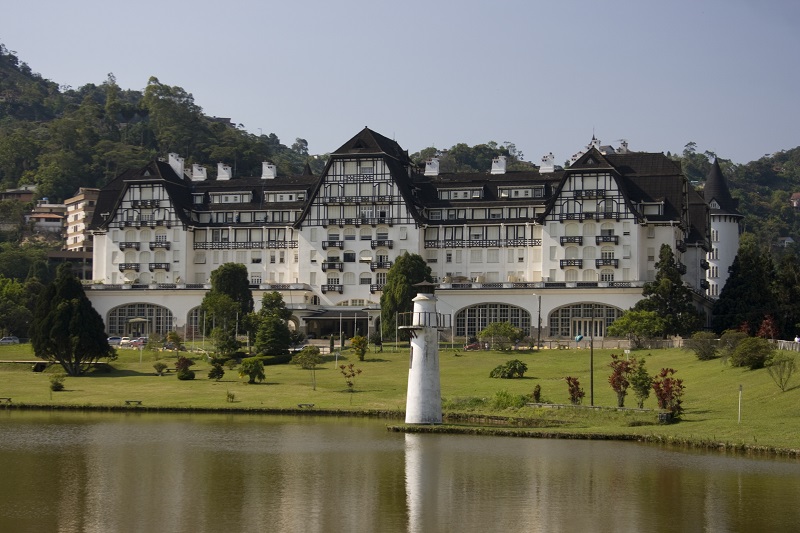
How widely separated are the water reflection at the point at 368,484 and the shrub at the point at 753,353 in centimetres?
1837

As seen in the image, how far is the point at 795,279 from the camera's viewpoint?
10575 cm

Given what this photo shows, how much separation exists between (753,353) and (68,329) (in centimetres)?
4827

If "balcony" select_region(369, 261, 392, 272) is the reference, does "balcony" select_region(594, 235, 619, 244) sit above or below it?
above

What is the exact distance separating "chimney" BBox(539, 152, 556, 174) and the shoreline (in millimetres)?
62224

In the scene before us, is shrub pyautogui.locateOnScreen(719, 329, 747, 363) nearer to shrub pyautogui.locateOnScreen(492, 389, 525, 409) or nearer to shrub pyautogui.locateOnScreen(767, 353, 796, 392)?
shrub pyautogui.locateOnScreen(767, 353, 796, 392)

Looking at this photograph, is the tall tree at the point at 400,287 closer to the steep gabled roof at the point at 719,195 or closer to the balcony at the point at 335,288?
the balcony at the point at 335,288

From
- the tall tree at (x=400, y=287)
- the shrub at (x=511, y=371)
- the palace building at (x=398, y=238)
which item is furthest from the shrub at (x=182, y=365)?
the palace building at (x=398, y=238)

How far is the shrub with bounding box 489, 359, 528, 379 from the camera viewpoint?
9475cm

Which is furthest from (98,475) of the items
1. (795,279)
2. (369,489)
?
(795,279)

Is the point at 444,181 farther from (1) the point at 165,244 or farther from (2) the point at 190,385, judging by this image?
(2) the point at 190,385

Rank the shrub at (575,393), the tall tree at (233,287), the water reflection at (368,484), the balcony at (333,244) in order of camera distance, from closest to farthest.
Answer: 1. the water reflection at (368,484)
2. the shrub at (575,393)
3. the tall tree at (233,287)
4. the balcony at (333,244)

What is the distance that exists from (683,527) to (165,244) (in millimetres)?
95830

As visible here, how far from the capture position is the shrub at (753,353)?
79938mm

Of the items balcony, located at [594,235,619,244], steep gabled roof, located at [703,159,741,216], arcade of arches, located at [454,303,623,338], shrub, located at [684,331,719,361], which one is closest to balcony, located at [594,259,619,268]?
balcony, located at [594,235,619,244]
